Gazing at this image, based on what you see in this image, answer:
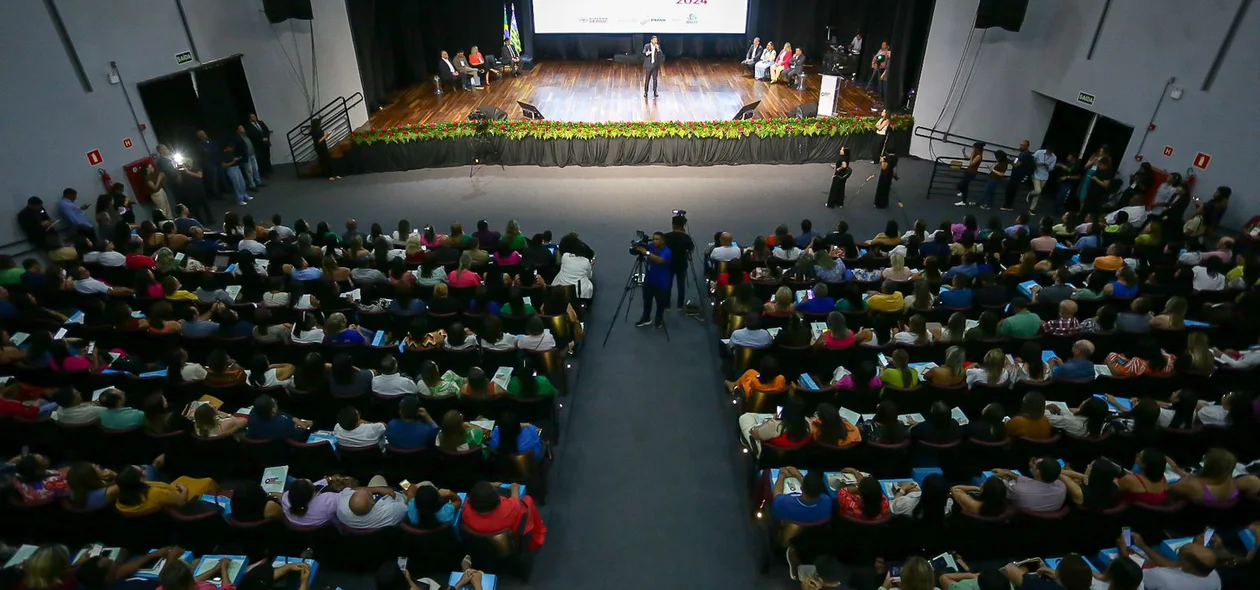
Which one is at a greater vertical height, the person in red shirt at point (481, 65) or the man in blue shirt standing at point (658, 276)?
the person in red shirt at point (481, 65)

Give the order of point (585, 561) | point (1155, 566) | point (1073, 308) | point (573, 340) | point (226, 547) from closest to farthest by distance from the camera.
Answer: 1. point (1155, 566)
2. point (226, 547)
3. point (585, 561)
4. point (1073, 308)
5. point (573, 340)

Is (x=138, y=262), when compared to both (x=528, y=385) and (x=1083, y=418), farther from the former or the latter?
(x=1083, y=418)

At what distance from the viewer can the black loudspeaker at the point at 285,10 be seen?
12.2m

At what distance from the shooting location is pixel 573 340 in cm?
699

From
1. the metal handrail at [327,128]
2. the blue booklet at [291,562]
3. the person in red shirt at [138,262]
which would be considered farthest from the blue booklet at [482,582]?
the metal handrail at [327,128]

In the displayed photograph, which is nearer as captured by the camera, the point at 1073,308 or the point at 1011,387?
the point at 1011,387

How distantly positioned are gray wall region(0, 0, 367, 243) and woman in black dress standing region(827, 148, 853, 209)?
11.1 metres

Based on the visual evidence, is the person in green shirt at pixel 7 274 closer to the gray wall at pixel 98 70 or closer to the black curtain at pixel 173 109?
the gray wall at pixel 98 70

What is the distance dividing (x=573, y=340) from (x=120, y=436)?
395 centimetres

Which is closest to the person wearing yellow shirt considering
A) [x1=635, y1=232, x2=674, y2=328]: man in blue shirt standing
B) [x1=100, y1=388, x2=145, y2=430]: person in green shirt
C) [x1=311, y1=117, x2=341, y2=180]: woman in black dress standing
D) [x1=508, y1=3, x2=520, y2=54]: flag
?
[x1=635, y1=232, x2=674, y2=328]: man in blue shirt standing

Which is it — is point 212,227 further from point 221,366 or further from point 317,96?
point 221,366

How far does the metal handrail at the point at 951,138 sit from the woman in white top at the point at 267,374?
498 inches

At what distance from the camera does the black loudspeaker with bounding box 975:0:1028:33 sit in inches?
444

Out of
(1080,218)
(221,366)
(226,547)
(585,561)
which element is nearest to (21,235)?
(221,366)
